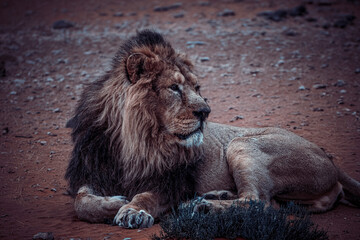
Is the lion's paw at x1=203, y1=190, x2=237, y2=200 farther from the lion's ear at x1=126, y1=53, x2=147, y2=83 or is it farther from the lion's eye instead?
the lion's ear at x1=126, y1=53, x2=147, y2=83

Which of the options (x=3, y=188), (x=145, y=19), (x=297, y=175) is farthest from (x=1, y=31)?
(x=297, y=175)

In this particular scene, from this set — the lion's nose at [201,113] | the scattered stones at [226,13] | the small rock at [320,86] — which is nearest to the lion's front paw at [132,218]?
the lion's nose at [201,113]

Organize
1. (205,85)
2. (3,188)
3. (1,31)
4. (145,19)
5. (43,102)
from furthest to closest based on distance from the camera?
1. (145,19)
2. (1,31)
3. (205,85)
4. (43,102)
5. (3,188)

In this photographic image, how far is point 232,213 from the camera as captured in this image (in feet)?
10.5

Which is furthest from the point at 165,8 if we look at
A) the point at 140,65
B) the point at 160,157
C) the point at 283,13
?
the point at 160,157

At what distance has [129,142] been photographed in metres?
3.68

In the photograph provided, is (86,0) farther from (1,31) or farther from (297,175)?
(297,175)

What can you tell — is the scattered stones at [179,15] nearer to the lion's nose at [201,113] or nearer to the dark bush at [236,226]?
the lion's nose at [201,113]

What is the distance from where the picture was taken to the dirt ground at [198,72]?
166 inches

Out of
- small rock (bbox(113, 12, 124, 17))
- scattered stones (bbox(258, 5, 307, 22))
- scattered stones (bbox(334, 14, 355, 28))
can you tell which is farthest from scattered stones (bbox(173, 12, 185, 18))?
scattered stones (bbox(334, 14, 355, 28))

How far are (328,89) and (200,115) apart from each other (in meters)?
5.07

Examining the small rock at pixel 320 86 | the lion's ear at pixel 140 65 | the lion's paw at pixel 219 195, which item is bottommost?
the lion's paw at pixel 219 195

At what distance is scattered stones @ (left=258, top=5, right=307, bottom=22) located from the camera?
12.8m

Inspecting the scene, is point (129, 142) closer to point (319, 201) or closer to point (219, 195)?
point (219, 195)
